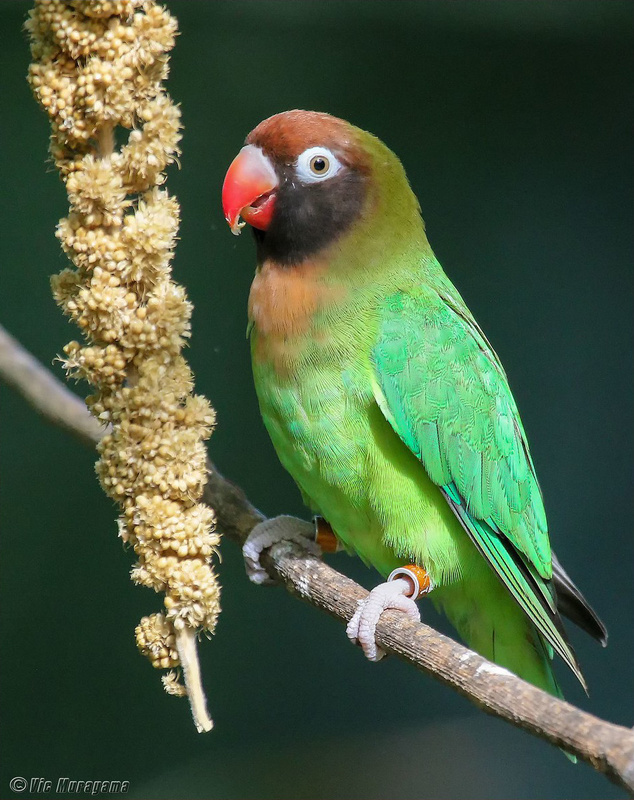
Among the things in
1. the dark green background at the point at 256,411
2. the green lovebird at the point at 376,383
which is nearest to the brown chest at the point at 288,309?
the green lovebird at the point at 376,383

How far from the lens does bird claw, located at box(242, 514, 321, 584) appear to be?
160 centimetres

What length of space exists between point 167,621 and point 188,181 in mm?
1674

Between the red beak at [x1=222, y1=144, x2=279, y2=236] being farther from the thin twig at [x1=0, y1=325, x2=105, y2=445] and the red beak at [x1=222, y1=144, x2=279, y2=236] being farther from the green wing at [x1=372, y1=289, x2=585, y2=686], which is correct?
the thin twig at [x1=0, y1=325, x2=105, y2=445]

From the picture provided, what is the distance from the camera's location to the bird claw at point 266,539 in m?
1.60

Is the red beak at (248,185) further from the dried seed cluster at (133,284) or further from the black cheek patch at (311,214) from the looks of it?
the dried seed cluster at (133,284)

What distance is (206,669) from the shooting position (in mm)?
2488

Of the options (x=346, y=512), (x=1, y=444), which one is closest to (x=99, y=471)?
(x=346, y=512)

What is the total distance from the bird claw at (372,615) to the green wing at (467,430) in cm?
18

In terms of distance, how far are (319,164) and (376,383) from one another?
0.40m

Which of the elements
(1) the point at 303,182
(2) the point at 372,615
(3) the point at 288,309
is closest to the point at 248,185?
(1) the point at 303,182

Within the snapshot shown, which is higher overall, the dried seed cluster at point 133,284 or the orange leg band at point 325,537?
the dried seed cluster at point 133,284

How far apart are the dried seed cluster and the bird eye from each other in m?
0.41

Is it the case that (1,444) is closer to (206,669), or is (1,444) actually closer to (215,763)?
(206,669)

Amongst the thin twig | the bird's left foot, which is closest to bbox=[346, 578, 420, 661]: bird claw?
the bird's left foot
